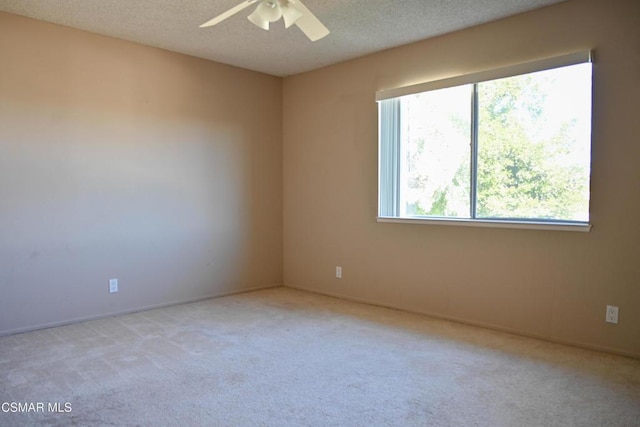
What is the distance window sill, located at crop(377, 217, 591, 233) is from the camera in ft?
10.3

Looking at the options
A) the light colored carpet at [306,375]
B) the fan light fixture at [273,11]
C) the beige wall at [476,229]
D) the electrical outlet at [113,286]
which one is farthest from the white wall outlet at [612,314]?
the electrical outlet at [113,286]

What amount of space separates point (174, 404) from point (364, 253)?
2.64 meters

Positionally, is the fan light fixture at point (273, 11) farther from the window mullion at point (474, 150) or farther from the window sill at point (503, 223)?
the window sill at point (503, 223)

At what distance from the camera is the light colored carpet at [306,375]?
2.16 metres

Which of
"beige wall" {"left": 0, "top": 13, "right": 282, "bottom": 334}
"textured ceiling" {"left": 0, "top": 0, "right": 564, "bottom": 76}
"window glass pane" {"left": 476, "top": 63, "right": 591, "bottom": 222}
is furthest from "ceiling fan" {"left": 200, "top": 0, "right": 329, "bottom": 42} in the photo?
"beige wall" {"left": 0, "top": 13, "right": 282, "bottom": 334}

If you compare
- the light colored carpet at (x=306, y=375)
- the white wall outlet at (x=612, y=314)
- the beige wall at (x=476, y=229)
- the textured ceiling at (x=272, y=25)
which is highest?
the textured ceiling at (x=272, y=25)

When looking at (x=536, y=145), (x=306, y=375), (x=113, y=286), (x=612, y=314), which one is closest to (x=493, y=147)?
(x=536, y=145)

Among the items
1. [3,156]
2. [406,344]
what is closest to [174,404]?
[406,344]

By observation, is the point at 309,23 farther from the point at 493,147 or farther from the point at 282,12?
the point at 493,147

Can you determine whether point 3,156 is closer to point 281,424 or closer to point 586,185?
point 281,424

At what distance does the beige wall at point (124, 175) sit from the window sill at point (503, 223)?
6.00 feet

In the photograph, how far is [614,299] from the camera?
3023 mm

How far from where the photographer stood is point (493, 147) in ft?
11.8

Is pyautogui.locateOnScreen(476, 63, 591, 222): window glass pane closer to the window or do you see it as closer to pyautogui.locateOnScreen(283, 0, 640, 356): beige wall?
the window
